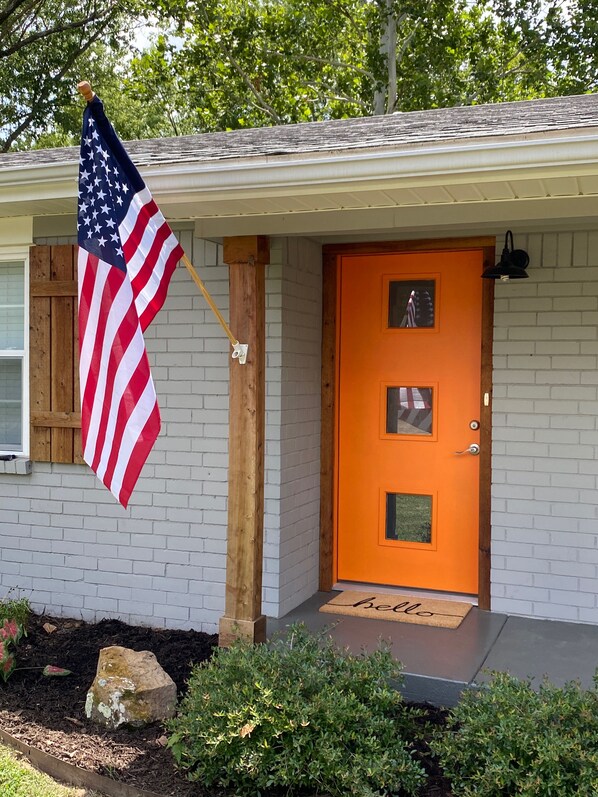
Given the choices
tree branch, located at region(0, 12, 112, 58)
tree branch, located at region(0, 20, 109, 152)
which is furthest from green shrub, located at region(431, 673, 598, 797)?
tree branch, located at region(0, 20, 109, 152)

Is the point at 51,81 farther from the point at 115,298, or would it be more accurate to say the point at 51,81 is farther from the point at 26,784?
the point at 26,784

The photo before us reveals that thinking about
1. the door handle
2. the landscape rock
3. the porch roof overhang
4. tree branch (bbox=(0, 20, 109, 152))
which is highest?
tree branch (bbox=(0, 20, 109, 152))

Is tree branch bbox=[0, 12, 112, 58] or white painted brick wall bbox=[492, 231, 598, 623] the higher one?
tree branch bbox=[0, 12, 112, 58]

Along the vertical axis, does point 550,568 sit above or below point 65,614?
above

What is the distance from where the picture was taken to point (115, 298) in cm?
323

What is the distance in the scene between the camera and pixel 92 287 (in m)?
3.29

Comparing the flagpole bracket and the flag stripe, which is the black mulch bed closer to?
the flag stripe

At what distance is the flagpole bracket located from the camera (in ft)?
12.8

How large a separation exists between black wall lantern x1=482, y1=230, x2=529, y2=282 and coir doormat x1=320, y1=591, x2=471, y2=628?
6.58ft

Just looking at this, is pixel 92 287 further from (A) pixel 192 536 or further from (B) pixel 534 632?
(B) pixel 534 632

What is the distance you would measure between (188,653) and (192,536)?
790mm

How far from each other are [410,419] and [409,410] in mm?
59

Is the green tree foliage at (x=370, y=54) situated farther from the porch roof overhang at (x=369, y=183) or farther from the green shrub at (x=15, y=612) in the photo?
the green shrub at (x=15, y=612)

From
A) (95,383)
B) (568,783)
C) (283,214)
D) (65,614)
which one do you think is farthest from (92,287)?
(65,614)
